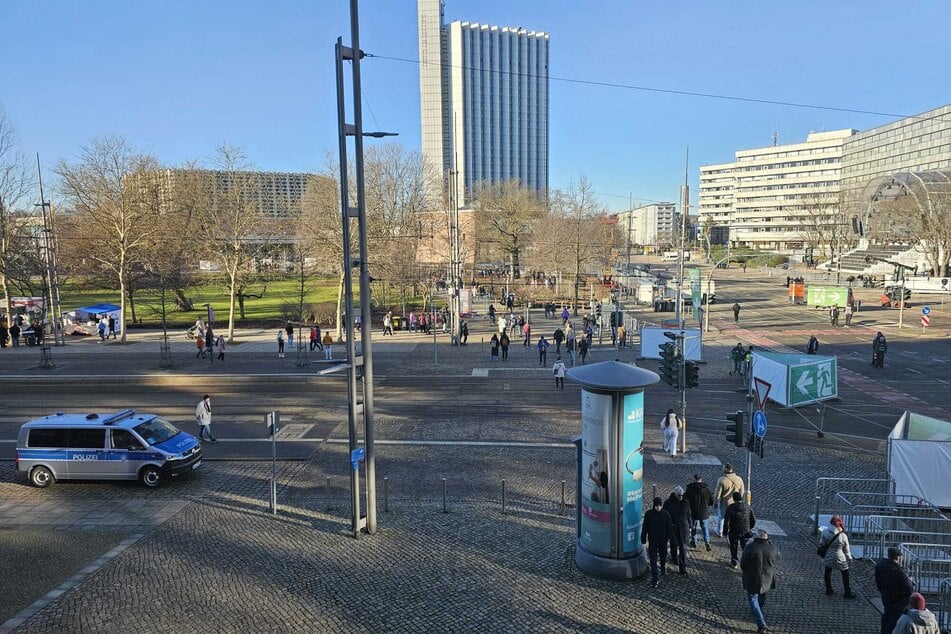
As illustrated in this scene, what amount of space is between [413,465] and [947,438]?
461 inches

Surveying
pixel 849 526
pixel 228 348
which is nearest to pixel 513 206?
pixel 228 348

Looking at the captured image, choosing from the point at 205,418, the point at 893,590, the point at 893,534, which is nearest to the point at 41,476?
the point at 205,418

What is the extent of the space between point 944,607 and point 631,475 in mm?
4319

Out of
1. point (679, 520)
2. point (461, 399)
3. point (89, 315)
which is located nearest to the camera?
point (679, 520)

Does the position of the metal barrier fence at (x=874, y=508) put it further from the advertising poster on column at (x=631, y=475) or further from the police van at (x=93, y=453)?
the police van at (x=93, y=453)

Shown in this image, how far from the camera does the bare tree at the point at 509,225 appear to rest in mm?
66375

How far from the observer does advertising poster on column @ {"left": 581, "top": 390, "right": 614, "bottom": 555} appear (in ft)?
31.0

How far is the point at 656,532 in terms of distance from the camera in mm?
9109

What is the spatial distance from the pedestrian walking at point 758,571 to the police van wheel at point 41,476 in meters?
14.3

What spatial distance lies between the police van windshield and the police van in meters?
0.02

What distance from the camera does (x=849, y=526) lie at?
438 inches

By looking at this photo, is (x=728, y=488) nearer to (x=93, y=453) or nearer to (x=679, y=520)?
(x=679, y=520)

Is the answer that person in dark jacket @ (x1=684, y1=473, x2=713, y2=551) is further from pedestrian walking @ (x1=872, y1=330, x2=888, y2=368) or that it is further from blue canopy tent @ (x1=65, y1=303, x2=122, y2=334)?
blue canopy tent @ (x1=65, y1=303, x2=122, y2=334)

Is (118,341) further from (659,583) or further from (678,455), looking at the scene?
(659,583)
